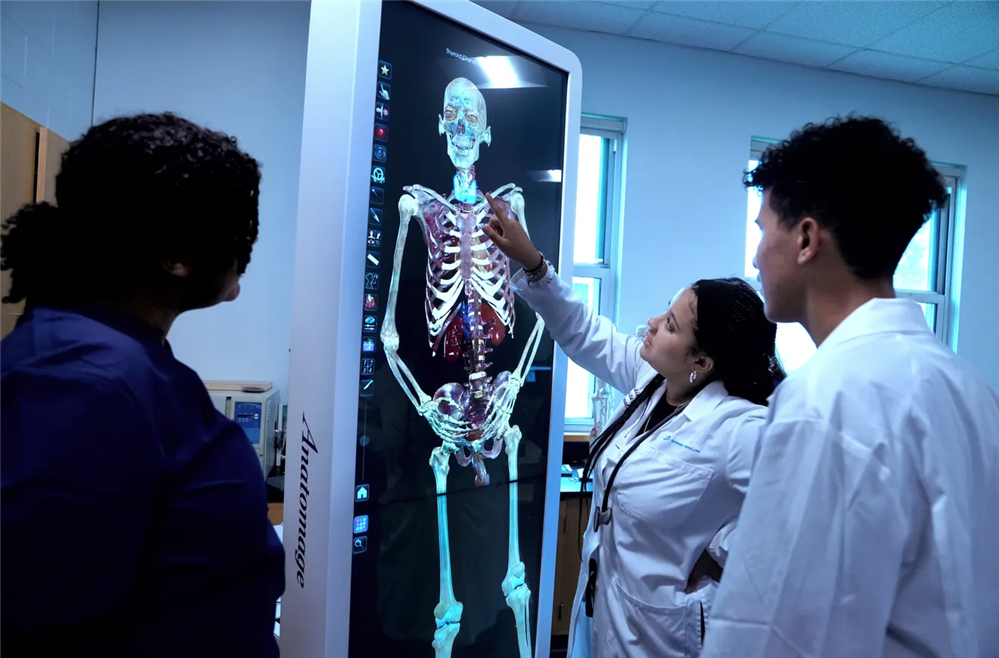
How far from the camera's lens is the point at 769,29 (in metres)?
2.99

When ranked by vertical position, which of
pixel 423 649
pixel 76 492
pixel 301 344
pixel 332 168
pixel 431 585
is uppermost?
pixel 332 168

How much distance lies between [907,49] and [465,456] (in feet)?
10.8

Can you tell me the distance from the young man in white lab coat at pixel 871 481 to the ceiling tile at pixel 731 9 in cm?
232

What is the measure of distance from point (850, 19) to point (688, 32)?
72 centimetres

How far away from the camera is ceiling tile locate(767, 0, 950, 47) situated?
2.71 meters

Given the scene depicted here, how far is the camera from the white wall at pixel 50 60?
1.96 metres

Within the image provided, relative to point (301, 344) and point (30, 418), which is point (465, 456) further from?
point (30, 418)

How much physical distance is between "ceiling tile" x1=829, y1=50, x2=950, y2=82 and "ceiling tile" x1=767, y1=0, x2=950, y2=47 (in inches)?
7.8

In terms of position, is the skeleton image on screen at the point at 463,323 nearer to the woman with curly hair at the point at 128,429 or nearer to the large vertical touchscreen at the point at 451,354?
the large vertical touchscreen at the point at 451,354

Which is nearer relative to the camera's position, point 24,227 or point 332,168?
point 24,227

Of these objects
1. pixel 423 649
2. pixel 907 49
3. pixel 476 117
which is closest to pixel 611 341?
pixel 476 117

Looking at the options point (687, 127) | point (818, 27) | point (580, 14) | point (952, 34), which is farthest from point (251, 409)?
point (952, 34)

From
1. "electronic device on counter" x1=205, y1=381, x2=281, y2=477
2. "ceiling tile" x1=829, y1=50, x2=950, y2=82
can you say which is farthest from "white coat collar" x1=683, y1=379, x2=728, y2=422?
"ceiling tile" x1=829, y1=50, x2=950, y2=82

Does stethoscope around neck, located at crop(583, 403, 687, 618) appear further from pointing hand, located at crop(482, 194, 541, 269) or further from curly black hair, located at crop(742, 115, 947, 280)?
curly black hair, located at crop(742, 115, 947, 280)
